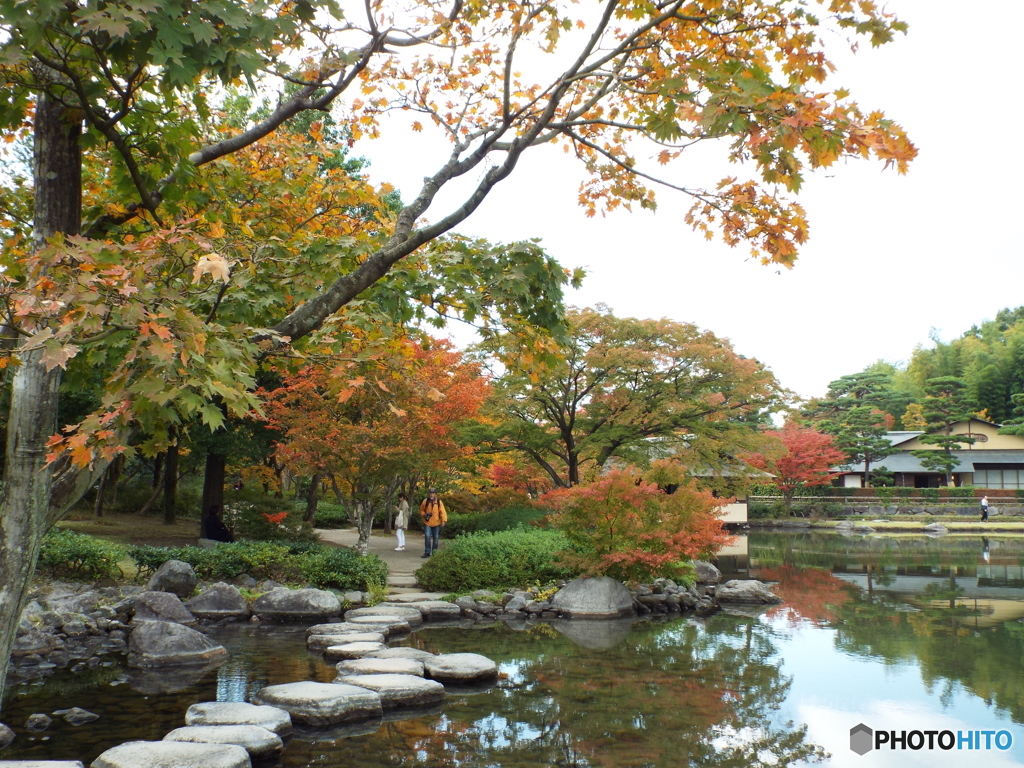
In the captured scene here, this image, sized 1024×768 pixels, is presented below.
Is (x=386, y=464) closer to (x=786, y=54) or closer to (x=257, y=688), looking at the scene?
(x=257, y=688)

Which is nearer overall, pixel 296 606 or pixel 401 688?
pixel 401 688

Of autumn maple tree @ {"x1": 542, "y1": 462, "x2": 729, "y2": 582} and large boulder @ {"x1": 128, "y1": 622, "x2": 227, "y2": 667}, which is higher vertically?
autumn maple tree @ {"x1": 542, "y1": 462, "x2": 729, "y2": 582}

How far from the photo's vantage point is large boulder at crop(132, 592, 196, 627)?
10441 millimetres

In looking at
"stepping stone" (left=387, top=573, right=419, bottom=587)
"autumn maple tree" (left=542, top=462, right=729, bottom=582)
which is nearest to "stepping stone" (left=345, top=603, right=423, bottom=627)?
"stepping stone" (left=387, top=573, right=419, bottom=587)

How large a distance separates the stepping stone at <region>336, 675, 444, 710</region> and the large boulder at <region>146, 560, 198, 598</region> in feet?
17.9

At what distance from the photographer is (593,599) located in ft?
42.5

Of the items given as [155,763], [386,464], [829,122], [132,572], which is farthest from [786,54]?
[132,572]

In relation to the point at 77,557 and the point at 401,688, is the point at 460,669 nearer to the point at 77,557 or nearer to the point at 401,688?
the point at 401,688

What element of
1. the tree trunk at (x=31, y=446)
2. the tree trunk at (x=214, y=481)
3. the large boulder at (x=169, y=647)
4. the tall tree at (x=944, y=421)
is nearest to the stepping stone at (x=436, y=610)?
the large boulder at (x=169, y=647)

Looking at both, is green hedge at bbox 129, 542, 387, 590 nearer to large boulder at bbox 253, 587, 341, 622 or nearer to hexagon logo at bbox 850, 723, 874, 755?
large boulder at bbox 253, 587, 341, 622

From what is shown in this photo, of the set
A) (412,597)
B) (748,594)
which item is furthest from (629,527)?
(412,597)

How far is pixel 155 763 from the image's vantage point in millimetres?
5020

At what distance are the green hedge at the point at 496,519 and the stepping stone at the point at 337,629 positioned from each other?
8541 mm

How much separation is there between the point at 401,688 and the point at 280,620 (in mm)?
4879
